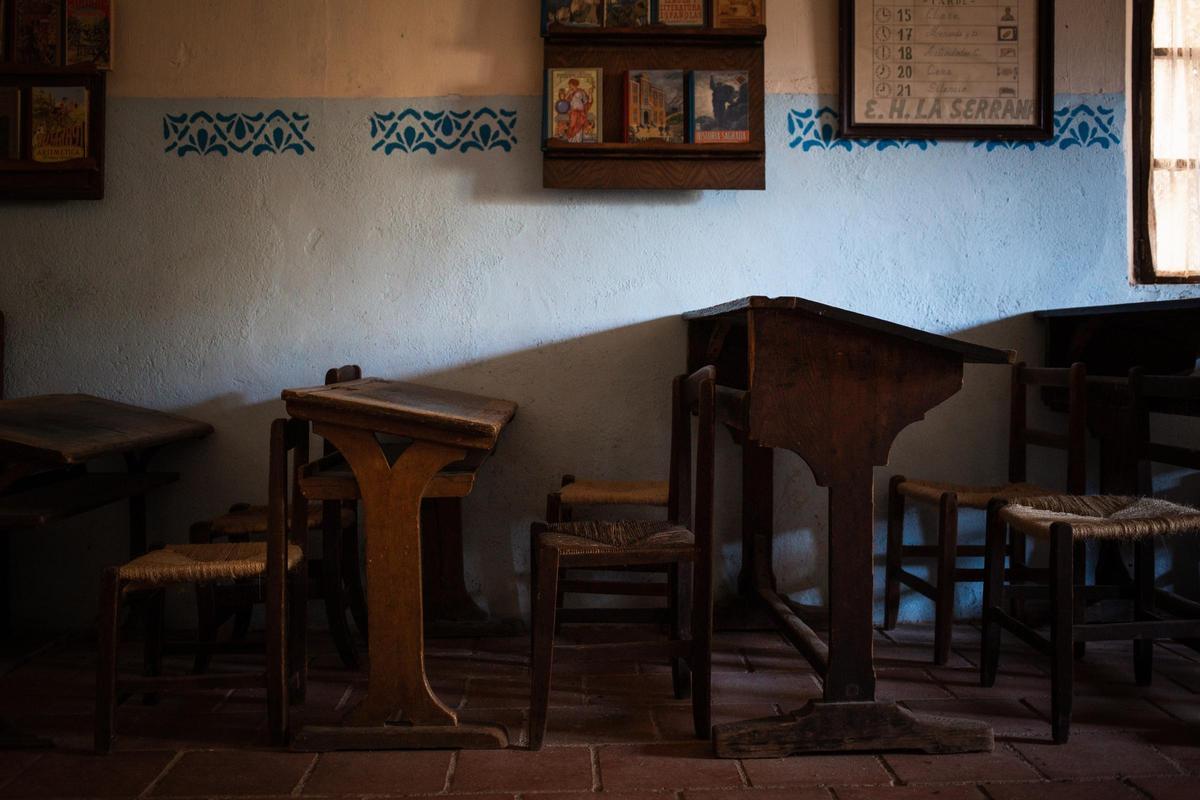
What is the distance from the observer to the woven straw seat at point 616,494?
3.18 m

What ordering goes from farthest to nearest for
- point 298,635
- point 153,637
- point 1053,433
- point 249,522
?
point 1053,433 < point 249,522 < point 153,637 < point 298,635

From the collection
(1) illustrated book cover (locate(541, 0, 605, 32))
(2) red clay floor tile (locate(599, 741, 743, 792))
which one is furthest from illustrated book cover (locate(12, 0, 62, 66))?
(2) red clay floor tile (locate(599, 741, 743, 792))

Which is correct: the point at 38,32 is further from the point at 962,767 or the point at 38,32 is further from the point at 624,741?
the point at 962,767

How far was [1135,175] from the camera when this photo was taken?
148 inches

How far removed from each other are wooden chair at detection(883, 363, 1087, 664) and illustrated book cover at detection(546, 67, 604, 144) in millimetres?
1621

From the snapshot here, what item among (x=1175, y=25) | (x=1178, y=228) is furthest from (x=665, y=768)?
(x=1175, y=25)

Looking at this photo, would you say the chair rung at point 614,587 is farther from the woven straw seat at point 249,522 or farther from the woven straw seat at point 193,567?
the woven straw seat at point 193,567

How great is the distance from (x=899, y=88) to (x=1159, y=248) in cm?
117

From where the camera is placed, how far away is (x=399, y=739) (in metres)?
2.41

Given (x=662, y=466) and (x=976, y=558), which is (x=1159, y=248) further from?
(x=662, y=466)

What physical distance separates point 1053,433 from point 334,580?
7.92 feet

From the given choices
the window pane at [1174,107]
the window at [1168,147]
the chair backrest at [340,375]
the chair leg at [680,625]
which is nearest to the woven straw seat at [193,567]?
the chair backrest at [340,375]

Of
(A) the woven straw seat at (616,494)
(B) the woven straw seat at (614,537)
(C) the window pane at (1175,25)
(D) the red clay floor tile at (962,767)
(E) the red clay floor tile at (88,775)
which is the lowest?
(E) the red clay floor tile at (88,775)

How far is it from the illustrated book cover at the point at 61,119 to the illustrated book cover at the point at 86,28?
114 mm
